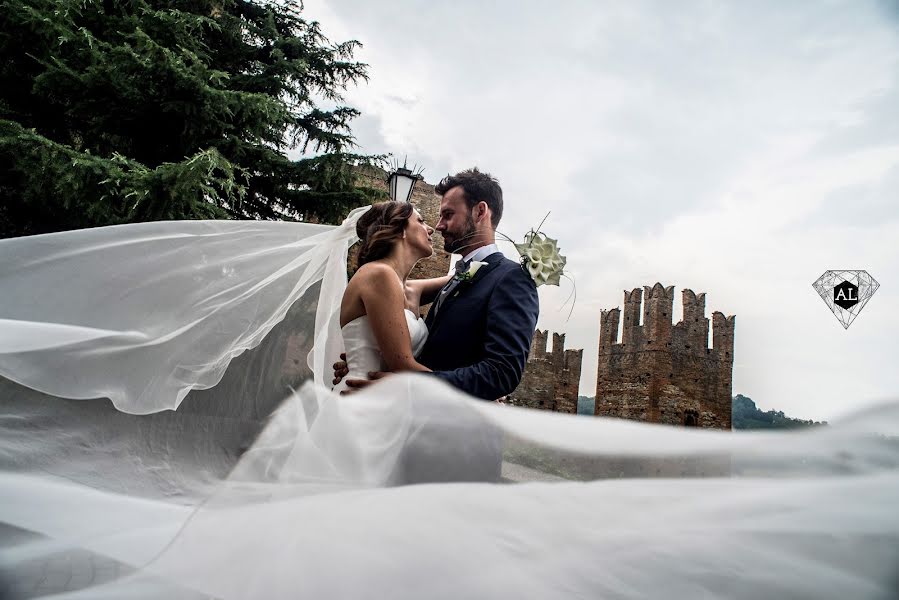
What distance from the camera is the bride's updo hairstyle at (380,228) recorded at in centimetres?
230

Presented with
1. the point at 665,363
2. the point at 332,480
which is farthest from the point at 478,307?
the point at 665,363

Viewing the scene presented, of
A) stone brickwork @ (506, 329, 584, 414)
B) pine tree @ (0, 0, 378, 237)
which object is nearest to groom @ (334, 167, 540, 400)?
pine tree @ (0, 0, 378, 237)

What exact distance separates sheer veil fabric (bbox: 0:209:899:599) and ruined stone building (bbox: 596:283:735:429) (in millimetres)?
23334

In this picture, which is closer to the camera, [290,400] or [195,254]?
[290,400]

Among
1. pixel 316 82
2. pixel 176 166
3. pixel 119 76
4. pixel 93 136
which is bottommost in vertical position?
pixel 176 166

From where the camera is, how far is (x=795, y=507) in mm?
916

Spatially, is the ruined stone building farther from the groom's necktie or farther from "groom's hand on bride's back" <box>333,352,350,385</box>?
"groom's hand on bride's back" <box>333,352,350,385</box>

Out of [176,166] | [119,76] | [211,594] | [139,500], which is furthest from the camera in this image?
[119,76]

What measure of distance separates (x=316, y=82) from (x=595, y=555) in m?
11.2

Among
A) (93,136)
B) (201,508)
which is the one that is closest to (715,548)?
(201,508)

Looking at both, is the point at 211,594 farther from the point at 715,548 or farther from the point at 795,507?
the point at 795,507

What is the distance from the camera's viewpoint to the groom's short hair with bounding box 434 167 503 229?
2490 millimetres

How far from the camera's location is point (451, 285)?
236cm

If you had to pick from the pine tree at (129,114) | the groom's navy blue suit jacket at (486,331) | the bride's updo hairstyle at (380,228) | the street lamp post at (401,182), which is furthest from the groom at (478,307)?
the pine tree at (129,114)
